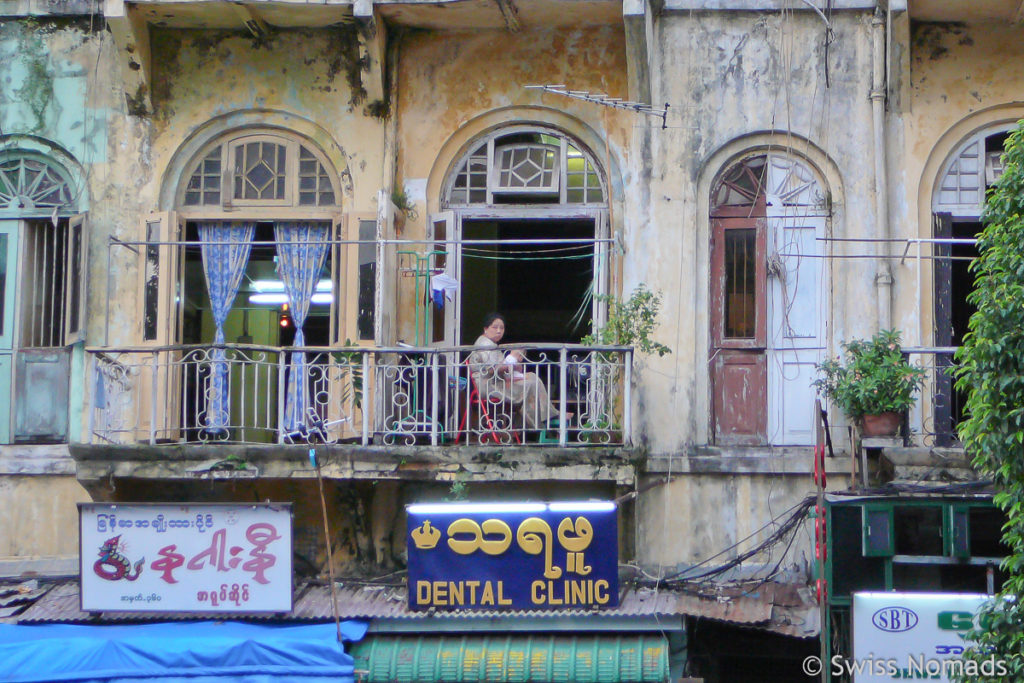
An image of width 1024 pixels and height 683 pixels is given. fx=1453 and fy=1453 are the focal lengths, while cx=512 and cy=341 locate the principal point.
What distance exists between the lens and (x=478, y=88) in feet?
42.1

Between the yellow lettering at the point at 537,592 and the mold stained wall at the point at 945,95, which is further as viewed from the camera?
the mold stained wall at the point at 945,95

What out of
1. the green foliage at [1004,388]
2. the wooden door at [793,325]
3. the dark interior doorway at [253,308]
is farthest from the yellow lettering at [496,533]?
the green foliage at [1004,388]

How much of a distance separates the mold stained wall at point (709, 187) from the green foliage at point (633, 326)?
35 centimetres

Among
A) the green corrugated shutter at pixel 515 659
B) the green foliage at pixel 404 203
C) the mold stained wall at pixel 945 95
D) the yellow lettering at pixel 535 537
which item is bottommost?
the green corrugated shutter at pixel 515 659

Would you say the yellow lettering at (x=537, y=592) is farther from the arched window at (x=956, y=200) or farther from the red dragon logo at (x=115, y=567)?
the arched window at (x=956, y=200)

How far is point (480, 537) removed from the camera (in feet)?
37.6

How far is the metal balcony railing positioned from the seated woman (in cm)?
2

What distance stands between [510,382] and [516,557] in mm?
1450

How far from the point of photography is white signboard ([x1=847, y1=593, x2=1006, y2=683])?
35.2ft

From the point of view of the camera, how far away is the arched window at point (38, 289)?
12.7m

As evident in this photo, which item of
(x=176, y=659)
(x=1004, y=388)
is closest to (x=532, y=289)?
(x=176, y=659)

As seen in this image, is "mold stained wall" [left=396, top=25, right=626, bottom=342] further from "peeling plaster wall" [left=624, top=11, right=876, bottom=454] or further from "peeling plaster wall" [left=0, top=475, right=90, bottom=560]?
"peeling plaster wall" [left=0, top=475, right=90, bottom=560]

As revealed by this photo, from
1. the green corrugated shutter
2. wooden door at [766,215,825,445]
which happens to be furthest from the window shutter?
wooden door at [766,215,825,445]

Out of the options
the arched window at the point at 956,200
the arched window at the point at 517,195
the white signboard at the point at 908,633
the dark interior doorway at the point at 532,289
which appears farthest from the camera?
the dark interior doorway at the point at 532,289
